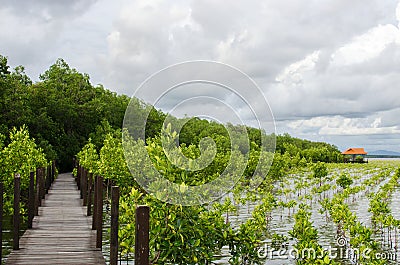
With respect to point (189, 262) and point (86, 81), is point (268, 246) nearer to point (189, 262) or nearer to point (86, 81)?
point (189, 262)

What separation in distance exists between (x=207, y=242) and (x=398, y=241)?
8.04 meters

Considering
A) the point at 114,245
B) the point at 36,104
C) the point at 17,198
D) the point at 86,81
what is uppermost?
the point at 86,81

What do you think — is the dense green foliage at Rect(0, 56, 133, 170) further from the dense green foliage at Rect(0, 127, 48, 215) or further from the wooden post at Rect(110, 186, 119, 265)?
the wooden post at Rect(110, 186, 119, 265)

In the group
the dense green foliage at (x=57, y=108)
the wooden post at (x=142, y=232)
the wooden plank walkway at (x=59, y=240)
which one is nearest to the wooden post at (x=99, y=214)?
the wooden plank walkway at (x=59, y=240)

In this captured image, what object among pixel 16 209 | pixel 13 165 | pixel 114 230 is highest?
pixel 13 165

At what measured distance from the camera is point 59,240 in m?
9.68

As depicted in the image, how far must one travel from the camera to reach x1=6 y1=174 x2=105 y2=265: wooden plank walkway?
8.20 m

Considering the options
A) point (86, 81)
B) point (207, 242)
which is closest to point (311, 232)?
point (207, 242)

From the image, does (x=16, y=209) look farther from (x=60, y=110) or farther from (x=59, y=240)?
(x=60, y=110)

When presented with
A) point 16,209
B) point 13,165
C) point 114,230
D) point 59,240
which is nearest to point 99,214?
point 59,240

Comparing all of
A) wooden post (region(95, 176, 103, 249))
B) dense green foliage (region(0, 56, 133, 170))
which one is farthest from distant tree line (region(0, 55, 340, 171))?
wooden post (region(95, 176, 103, 249))

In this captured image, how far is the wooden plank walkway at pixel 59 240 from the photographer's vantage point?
26.9 feet

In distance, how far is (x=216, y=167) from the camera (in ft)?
55.3

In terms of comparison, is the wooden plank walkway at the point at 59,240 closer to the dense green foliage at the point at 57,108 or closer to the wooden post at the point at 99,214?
the wooden post at the point at 99,214
